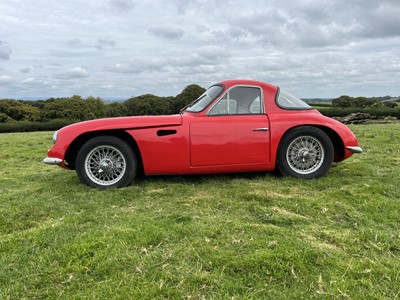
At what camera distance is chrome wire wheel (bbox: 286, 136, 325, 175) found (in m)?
5.38

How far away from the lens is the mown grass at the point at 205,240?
2.42 meters

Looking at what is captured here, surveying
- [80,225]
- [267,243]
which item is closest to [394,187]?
[267,243]

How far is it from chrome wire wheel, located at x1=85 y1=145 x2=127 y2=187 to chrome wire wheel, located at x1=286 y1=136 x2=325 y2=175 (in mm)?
2426

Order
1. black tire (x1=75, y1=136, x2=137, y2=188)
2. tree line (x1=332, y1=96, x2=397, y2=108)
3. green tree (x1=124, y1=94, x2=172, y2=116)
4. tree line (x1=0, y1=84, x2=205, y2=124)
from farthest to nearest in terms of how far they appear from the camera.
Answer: tree line (x1=0, y1=84, x2=205, y2=124) → green tree (x1=124, y1=94, x2=172, y2=116) → tree line (x1=332, y1=96, x2=397, y2=108) → black tire (x1=75, y1=136, x2=137, y2=188)

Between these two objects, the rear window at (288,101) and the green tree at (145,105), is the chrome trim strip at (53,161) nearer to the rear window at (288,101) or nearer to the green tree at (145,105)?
the rear window at (288,101)

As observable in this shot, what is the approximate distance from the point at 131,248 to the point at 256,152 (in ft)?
8.92

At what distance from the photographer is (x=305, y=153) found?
5398mm

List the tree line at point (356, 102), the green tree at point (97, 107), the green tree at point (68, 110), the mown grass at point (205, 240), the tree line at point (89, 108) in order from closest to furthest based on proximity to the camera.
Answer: the mown grass at point (205, 240) → the tree line at point (89, 108) → the tree line at point (356, 102) → the green tree at point (68, 110) → the green tree at point (97, 107)

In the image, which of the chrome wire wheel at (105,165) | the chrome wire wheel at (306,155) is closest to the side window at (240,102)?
the chrome wire wheel at (306,155)

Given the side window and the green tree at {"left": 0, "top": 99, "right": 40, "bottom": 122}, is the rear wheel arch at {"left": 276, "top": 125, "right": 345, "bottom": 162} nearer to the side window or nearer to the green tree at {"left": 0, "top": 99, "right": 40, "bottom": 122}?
the side window

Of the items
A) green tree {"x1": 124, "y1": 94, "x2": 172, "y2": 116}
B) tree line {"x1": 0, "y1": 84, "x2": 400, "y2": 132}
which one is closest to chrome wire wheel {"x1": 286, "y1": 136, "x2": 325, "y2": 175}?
tree line {"x1": 0, "y1": 84, "x2": 400, "y2": 132}

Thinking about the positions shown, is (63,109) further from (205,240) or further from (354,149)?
(205,240)

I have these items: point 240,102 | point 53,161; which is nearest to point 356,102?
point 240,102

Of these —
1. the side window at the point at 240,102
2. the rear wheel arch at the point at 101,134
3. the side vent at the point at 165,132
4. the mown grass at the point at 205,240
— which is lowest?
the mown grass at the point at 205,240
